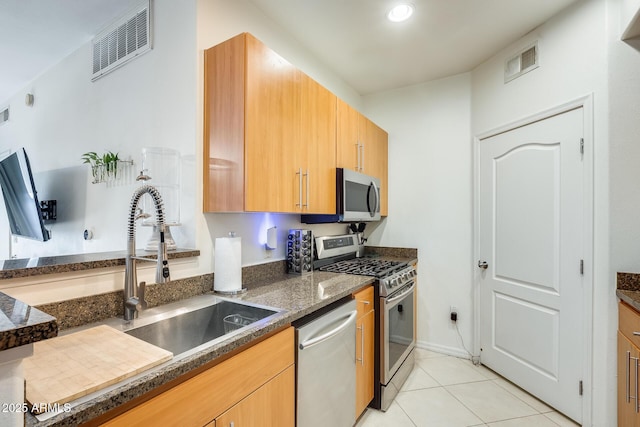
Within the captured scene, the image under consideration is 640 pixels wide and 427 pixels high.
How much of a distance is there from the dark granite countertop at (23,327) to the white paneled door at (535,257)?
2650mm

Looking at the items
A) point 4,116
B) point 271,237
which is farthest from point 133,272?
point 4,116

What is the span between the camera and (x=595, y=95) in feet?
6.12

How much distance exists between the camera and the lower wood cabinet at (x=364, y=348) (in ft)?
6.10

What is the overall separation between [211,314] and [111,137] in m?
1.68

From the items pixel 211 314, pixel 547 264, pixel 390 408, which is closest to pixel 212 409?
→ pixel 211 314

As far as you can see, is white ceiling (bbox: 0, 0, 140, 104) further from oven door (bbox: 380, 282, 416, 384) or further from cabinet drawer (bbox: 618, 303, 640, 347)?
cabinet drawer (bbox: 618, 303, 640, 347)

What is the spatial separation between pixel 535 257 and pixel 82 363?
2.71m

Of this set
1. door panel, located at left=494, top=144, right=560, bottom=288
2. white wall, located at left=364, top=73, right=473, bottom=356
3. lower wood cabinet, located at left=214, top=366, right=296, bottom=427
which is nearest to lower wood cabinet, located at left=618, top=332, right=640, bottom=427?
door panel, located at left=494, top=144, right=560, bottom=288

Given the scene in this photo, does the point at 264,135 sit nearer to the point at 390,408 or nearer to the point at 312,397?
the point at 312,397

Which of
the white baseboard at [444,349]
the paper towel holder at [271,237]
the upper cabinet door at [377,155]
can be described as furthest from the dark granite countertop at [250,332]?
the white baseboard at [444,349]

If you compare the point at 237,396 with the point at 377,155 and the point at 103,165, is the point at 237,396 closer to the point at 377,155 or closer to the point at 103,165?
the point at 103,165

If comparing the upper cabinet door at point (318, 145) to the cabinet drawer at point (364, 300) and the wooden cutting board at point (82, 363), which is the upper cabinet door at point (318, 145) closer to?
the cabinet drawer at point (364, 300)

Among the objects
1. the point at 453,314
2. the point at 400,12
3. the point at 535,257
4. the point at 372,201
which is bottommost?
the point at 453,314

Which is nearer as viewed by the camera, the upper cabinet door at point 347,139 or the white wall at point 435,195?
the upper cabinet door at point 347,139
